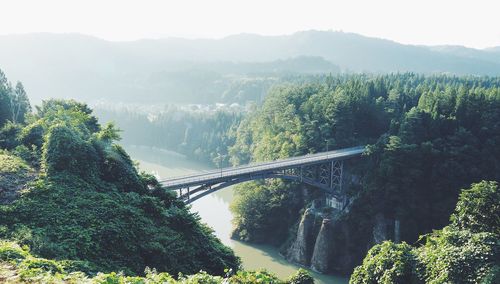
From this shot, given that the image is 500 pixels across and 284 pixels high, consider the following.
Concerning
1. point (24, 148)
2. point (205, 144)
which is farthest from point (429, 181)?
point (205, 144)

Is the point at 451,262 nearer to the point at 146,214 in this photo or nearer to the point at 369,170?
the point at 146,214

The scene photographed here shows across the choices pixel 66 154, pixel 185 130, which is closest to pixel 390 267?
pixel 66 154

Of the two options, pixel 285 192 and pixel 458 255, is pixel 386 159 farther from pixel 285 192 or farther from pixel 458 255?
pixel 458 255

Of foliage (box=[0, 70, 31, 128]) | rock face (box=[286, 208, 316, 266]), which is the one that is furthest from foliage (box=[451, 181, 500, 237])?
foliage (box=[0, 70, 31, 128])

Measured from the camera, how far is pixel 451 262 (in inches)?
561

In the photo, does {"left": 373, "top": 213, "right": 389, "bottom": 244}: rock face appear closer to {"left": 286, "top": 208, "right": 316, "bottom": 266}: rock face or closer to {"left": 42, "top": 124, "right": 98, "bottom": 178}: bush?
{"left": 286, "top": 208, "right": 316, "bottom": 266}: rock face

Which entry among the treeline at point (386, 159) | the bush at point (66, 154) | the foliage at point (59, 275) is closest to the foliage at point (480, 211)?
the foliage at point (59, 275)

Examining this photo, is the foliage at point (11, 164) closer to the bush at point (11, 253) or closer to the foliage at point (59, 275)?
the foliage at point (59, 275)

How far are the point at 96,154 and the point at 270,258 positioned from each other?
22.4 m

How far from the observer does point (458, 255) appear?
47.4 ft

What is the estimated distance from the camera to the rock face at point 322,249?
35500 millimetres

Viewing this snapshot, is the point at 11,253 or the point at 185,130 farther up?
the point at 11,253

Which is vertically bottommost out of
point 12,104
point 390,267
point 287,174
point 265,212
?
point 265,212

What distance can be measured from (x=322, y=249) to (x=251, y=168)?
9.10 m
